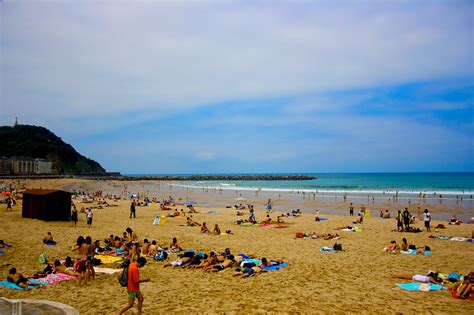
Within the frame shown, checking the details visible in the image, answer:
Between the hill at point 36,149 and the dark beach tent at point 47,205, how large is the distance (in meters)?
112

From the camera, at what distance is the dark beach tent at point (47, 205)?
64.5ft

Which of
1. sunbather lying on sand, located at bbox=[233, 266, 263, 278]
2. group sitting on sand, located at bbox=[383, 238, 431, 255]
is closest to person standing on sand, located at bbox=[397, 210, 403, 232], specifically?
group sitting on sand, located at bbox=[383, 238, 431, 255]

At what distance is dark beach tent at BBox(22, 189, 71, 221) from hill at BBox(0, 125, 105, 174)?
112459 mm

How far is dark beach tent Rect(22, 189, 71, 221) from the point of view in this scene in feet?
64.5

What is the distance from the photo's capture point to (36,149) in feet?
399

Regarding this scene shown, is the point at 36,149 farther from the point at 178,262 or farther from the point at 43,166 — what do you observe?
the point at 178,262

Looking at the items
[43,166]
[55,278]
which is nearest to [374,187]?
[55,278]

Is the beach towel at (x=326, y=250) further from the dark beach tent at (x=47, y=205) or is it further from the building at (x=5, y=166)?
the building at (x=5, y=166)

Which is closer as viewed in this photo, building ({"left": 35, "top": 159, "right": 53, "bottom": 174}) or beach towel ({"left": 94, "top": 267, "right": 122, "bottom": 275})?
beach towel ({"left": 94, "top": 267, "right": 122, "bottom": 275})

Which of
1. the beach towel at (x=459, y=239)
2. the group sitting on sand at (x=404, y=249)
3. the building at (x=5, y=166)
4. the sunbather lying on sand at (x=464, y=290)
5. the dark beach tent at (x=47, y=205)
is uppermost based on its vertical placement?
the building at (x=5, y=166)

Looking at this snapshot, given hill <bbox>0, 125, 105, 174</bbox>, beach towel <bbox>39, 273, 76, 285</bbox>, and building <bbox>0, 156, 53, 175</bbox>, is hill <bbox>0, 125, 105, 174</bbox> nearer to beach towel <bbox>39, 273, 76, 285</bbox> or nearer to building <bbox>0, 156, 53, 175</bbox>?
building <bbox>0, 156, 53, 175</bbox>

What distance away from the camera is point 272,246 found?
15.2m

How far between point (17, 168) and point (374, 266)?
110 metres

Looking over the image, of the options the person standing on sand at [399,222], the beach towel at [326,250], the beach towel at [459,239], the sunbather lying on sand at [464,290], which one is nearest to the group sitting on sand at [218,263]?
the beach towel at [326,250]
